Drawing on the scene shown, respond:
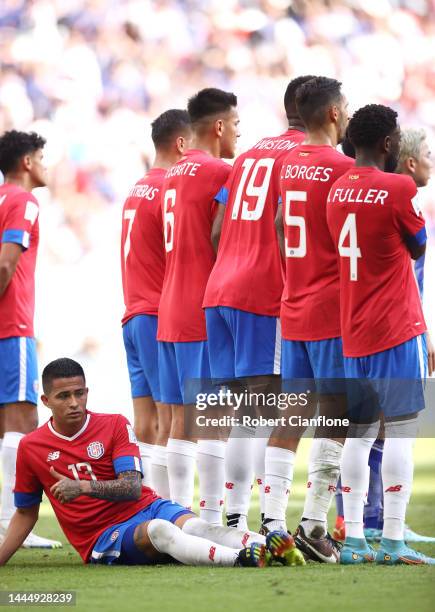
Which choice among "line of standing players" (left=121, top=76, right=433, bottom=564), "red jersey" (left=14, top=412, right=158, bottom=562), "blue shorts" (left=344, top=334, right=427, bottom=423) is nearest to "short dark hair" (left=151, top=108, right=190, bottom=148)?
"line of standing players" (left=121, top=76, right=433, bottom=564)

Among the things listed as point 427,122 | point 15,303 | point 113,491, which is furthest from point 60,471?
point 427,122

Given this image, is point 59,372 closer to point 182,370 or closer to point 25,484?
point 25,484

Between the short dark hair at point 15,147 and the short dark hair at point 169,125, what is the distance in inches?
28.8

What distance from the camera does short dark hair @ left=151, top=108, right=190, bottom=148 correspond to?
6910 mm

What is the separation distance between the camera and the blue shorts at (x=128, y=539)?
514cm

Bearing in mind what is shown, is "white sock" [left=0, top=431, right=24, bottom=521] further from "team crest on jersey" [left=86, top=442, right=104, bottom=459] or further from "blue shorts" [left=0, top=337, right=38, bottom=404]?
"team crest on jersey" [left=86, top=442, right=104, bottom=459]

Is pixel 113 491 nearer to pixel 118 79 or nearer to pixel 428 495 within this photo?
pixel 428 495

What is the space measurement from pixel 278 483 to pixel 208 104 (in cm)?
200

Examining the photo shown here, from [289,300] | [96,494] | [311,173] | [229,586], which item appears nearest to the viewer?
[229,586]

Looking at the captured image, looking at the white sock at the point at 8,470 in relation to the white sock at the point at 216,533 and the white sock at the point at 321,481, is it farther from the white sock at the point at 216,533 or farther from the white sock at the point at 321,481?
the white sock at the point at 321,481

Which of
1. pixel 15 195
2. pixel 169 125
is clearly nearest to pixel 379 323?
pixel 169 125

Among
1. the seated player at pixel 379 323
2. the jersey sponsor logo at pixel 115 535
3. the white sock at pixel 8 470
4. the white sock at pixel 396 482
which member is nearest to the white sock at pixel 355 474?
the seated player at pixel 379 323

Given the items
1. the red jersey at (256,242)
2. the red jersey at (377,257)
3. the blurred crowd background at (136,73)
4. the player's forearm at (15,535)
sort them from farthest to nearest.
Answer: the blurred crowd background at (136,73) < the red jersey at (256,242) < the player's forearm at (15,535) < the red jersey at (377,257)

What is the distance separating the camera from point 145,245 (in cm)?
682
